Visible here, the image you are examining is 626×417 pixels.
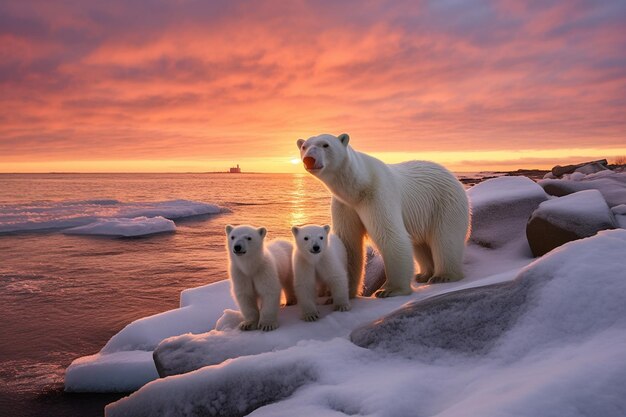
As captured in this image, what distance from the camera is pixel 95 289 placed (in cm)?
827

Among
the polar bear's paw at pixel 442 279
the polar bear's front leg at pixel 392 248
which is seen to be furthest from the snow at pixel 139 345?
the polar bear's paw at pixel 442 279

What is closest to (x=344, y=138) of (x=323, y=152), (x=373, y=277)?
(x=323, y=152)

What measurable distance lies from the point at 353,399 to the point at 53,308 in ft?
21.0

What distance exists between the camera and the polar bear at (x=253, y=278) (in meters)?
3.70

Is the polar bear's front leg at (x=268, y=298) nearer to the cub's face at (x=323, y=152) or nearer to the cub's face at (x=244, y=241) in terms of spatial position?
the cub's face at (x=244, y=241)

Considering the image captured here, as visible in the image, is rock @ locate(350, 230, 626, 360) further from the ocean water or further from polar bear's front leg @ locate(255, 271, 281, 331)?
the ocean water

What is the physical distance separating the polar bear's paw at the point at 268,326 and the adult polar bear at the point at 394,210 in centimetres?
113

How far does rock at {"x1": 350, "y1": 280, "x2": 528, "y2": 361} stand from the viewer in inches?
100.0

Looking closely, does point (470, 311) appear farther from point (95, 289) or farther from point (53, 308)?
point (95, 289)

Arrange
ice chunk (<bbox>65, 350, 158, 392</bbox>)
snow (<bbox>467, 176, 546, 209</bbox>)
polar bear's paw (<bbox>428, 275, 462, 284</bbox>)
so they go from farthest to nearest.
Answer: snow (<bbox>467, 176, 546, 209</bbox>), polar bear's paw (<bbox>428, 275, 462, 284</bbox>), ice chunk (<bbox>65, 350, 158, 392</bbox>)

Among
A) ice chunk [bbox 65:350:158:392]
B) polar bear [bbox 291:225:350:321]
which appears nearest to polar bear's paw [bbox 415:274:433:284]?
polar bear [bbox 291:225:350:321]

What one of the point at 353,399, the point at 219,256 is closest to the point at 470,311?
the point at 353,399

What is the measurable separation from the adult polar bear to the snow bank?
1.58 m

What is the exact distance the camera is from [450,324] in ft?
8.93
